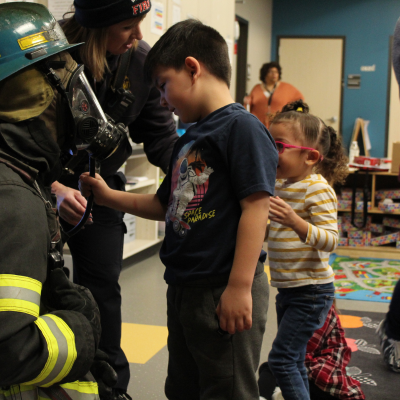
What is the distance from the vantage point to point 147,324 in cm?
280

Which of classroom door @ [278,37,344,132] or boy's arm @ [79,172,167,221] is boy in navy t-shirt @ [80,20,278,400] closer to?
boy's arm @ [79,172,167,221]

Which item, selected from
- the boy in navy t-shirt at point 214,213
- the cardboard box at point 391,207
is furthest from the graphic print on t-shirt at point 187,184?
the cardboard box at point 391,207

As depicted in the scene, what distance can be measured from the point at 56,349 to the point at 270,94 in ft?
20.7

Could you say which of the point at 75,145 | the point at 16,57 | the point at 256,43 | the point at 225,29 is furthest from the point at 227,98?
the point at 256,43

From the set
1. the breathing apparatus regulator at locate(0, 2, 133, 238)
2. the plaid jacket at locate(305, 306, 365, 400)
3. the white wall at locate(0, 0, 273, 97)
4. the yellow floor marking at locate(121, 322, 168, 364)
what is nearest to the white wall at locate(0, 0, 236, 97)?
the white wall at locate(0, 0, 273, 97)

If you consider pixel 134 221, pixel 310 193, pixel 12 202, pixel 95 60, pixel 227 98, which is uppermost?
A: pixel 95 60

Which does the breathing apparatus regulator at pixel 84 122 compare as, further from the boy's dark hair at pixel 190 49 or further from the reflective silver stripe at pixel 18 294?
the reflective silver stripe at pixel 18 294

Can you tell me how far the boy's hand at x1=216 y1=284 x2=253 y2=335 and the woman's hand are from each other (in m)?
0.52

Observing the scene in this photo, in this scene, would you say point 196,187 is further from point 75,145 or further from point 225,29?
point 225,29

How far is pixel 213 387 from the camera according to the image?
1.20 metres

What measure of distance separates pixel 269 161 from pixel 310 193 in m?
0.60

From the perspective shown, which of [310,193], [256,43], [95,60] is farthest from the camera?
[256,43]

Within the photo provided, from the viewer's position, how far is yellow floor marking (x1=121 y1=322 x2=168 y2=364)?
2.40m

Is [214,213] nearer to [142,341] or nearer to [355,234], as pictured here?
[142,341]
